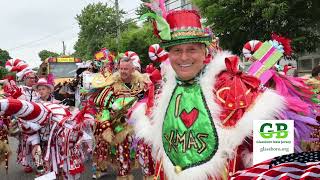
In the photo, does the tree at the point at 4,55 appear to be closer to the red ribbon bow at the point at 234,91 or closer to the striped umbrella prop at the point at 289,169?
the red ribbon bow at the point at 234,91

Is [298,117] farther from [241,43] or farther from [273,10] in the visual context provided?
[241,43]

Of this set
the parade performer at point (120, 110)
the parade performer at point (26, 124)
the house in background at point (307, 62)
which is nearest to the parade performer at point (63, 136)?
the parade performer at point (26, 124)

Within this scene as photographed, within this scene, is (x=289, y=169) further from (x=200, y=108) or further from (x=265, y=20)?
(x=265, y=20)

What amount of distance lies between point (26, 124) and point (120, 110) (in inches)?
69.2

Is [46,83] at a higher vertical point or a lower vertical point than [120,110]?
higher

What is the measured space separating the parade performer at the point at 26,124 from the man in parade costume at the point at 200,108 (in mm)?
1948

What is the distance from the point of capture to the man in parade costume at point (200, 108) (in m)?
2.78

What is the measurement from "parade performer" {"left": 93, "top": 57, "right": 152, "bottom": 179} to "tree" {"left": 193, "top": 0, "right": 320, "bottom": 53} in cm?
693

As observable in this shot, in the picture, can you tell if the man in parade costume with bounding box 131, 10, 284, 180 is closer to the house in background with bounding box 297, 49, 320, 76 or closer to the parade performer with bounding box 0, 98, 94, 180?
the parade performer with bounding box 0, 98, 94, 180

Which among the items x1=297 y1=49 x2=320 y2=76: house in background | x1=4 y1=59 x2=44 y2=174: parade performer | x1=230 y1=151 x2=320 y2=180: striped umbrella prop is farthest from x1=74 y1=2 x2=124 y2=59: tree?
x1=230 y1=151 x2=320 y2=180: striped umbrella prop

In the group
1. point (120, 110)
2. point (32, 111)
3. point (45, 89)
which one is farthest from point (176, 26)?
point (45, 89)

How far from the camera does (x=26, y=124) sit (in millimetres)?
4672

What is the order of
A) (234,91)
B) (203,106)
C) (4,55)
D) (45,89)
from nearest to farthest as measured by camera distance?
(234,91) → (203,106) → (45,89) → (4,55)

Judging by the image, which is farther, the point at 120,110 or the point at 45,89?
the point at 45,89
